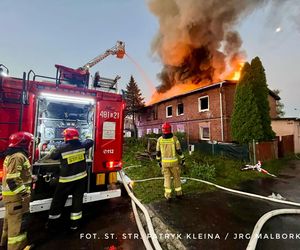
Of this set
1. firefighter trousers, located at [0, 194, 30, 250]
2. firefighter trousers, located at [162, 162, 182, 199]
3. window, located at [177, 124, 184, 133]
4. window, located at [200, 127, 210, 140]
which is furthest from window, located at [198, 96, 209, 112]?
firefighter trousers, located at [0, 194, 30, 250]

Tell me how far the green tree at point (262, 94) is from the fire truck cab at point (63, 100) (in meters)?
10.5

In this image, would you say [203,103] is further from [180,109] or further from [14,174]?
[14,174]

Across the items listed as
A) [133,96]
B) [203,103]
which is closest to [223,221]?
[203,103]

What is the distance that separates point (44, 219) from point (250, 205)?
4916 millimetres

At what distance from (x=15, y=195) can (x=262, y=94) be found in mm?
13315

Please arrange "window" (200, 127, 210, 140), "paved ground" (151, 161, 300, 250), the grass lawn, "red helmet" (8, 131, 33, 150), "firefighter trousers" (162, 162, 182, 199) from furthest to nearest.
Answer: "window" (200, 127, 210, 140)
the grass lawn
"firefighter trousers" (162, 162, 182, 199)
"paved ground" (151, 161, 300, 250)
"red helmet" (8, 131, 33, 150)

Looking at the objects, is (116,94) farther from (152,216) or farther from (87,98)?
(152,216)

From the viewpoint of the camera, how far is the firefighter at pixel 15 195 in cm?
239

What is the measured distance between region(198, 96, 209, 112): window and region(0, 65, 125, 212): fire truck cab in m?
12.1

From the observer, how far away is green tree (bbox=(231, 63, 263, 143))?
1009cm

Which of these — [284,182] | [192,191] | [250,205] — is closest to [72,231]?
[192,191]

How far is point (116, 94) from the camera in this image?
4.10 meters

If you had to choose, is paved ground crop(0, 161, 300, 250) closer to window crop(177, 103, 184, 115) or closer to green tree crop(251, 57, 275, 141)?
green tree crop(251, 57, 275, 141)

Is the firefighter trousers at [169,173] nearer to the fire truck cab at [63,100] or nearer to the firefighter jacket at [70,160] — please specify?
the fire truck cab at [63,100]
